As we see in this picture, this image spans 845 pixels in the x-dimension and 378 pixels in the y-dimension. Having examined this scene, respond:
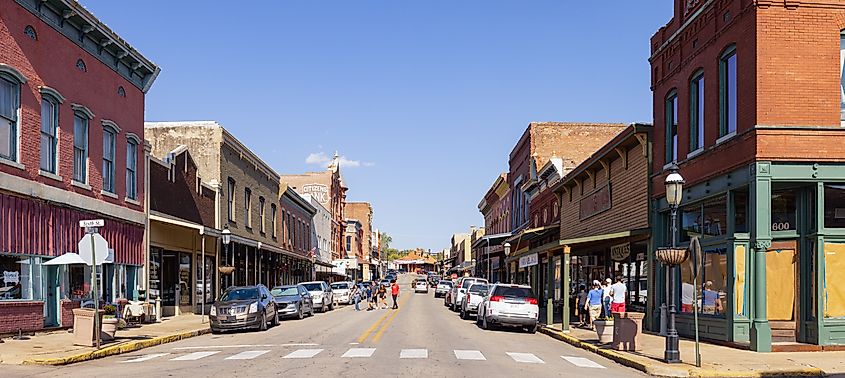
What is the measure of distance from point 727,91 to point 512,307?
1025 centimetres

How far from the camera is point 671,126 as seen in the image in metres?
25.2

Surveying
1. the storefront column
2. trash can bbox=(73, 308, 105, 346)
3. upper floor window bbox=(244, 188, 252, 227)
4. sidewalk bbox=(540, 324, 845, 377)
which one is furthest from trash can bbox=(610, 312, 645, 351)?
upper floor window bbox=(244, 188, 252, 227)

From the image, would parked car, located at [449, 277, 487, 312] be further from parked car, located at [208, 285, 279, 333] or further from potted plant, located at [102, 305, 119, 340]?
potted plant, located at [102, 305, 119, 340]

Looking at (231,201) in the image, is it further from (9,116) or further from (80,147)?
(9,116)

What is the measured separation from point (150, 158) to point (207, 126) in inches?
366

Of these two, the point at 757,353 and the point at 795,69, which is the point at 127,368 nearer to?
the point at 757,353

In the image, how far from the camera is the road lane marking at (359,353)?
18.0m

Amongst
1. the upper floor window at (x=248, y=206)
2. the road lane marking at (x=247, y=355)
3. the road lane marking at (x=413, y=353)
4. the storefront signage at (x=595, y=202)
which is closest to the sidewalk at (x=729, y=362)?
the road lane marking at (x=413, y=353)

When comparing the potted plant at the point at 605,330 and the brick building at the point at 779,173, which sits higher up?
the brick building at the point at 779,173

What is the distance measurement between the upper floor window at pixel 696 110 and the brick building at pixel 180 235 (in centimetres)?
1719

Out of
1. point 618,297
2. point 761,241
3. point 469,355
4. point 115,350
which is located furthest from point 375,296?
point 761,241

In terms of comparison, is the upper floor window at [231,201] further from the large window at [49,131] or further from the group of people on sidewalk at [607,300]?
the group of people on sidewalk at [607,300]

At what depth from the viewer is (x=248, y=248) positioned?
48750 millimetres

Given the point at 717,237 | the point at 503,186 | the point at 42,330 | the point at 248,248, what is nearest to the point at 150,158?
the point at 42,330
